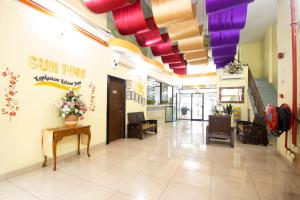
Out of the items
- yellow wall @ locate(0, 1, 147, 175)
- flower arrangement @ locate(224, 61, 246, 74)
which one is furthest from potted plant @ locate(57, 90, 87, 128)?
flower arrangement @ locate(224, 61, 246, 74)

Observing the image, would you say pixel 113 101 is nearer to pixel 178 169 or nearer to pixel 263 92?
pixel 178 169

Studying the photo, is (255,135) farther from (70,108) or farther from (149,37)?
(70,108)

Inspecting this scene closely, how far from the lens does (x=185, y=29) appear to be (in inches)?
169

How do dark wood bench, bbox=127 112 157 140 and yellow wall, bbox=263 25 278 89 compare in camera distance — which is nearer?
dark wood bench, bbox=127 112 157 140

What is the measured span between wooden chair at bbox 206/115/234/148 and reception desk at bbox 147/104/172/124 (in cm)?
372

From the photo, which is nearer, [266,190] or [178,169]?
[266,190]

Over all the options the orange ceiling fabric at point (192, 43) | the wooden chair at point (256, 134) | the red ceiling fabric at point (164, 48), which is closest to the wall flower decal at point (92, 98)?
the red ceiling fabric at point (164, 48)

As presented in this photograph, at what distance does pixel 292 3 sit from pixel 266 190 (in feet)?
11.3

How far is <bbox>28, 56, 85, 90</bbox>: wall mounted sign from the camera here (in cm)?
297

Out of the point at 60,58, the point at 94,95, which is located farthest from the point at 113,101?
the point at 60,58

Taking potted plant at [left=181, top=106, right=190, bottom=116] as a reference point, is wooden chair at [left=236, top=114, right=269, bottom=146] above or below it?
below

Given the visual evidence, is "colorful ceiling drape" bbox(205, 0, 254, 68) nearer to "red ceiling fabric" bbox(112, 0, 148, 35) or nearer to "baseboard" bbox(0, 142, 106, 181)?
"red ceiling fabric" bbox(112, 0, 148, 35)

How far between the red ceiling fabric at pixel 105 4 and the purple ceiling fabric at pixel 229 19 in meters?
2.24

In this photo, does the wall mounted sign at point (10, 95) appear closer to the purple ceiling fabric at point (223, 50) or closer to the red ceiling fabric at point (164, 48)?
the red ceiling fabric at point (164, 48)
